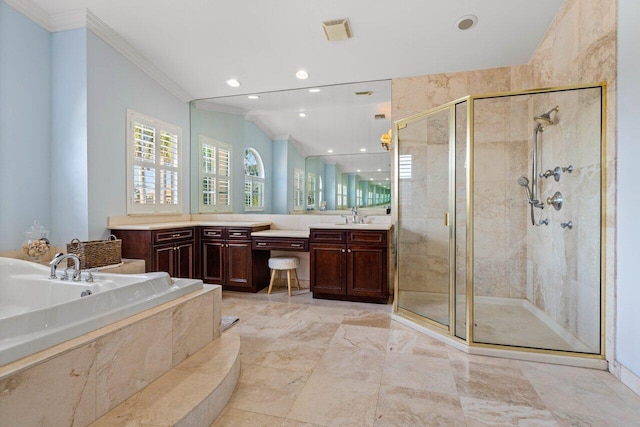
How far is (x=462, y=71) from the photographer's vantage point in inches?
136

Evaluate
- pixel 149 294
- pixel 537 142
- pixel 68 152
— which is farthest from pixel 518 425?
pixel 68 152

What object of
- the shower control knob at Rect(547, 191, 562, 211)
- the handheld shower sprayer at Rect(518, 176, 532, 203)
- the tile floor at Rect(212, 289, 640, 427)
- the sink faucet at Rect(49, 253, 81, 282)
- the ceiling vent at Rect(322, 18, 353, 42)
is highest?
the ceiling vent at Rect(322, 18, 353, 42)

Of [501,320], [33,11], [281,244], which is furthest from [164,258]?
[501,320]

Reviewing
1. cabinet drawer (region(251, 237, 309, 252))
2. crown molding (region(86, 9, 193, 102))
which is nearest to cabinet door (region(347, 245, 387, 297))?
A: cabinet drawer (region(251, 237, 309, 252))

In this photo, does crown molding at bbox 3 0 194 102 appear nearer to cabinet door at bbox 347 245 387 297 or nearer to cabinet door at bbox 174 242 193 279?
cabinet door at bbox 174 242 193 279

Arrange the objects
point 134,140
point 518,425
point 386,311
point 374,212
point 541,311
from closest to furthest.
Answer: point 518,425 < point 541,311 < point 386,311 < point 134,140 < point 374,212

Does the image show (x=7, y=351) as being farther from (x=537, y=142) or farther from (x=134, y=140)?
(x=537, y=142)

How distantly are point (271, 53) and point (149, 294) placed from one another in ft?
8.87

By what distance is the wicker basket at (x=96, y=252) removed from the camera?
8.52ft

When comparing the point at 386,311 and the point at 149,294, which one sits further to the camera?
the point at 386,311

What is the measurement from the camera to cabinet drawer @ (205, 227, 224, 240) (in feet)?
12.7

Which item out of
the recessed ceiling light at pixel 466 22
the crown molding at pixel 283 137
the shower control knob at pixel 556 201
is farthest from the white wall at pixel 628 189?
the crown molding at pixel 283 137

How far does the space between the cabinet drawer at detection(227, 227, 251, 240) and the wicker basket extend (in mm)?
1196

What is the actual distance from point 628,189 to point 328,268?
2.51 m
